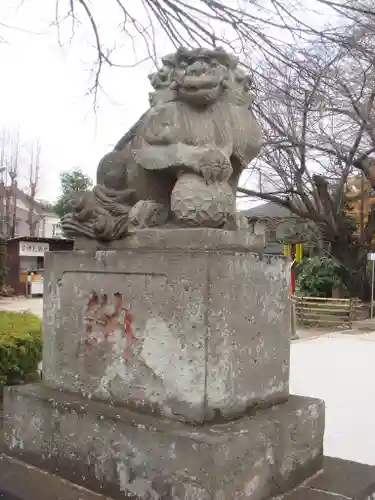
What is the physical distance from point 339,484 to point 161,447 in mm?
932

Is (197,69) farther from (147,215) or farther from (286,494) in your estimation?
(286,494)

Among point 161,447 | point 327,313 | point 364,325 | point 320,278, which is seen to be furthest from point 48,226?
point 161,447

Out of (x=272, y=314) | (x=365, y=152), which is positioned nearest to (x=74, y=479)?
(x=272, y=314)

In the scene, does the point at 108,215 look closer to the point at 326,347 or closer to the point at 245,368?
the point at 245,368

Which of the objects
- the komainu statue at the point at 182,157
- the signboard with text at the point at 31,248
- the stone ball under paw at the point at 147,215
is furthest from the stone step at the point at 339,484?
the signboard with text at the point at 31,248

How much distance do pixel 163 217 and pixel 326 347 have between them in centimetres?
859

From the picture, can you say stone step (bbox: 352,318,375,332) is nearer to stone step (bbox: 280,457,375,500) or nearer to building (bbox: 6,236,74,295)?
stone step (bbox: 280,457,375,500)

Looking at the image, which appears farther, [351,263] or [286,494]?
[351,263]

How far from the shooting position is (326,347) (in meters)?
10.6

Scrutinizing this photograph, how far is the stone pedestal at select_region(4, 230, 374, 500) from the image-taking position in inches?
88.7

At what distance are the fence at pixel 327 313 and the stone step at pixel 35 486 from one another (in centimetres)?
1155

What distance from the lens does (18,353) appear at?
496 centimetres

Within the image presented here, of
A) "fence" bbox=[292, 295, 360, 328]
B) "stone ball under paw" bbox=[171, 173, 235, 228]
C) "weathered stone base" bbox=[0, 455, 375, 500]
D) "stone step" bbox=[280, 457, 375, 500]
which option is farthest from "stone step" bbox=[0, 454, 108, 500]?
"fence" bbox=[292, 295, 360, 328]

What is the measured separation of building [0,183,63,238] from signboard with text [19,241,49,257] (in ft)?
14.2
